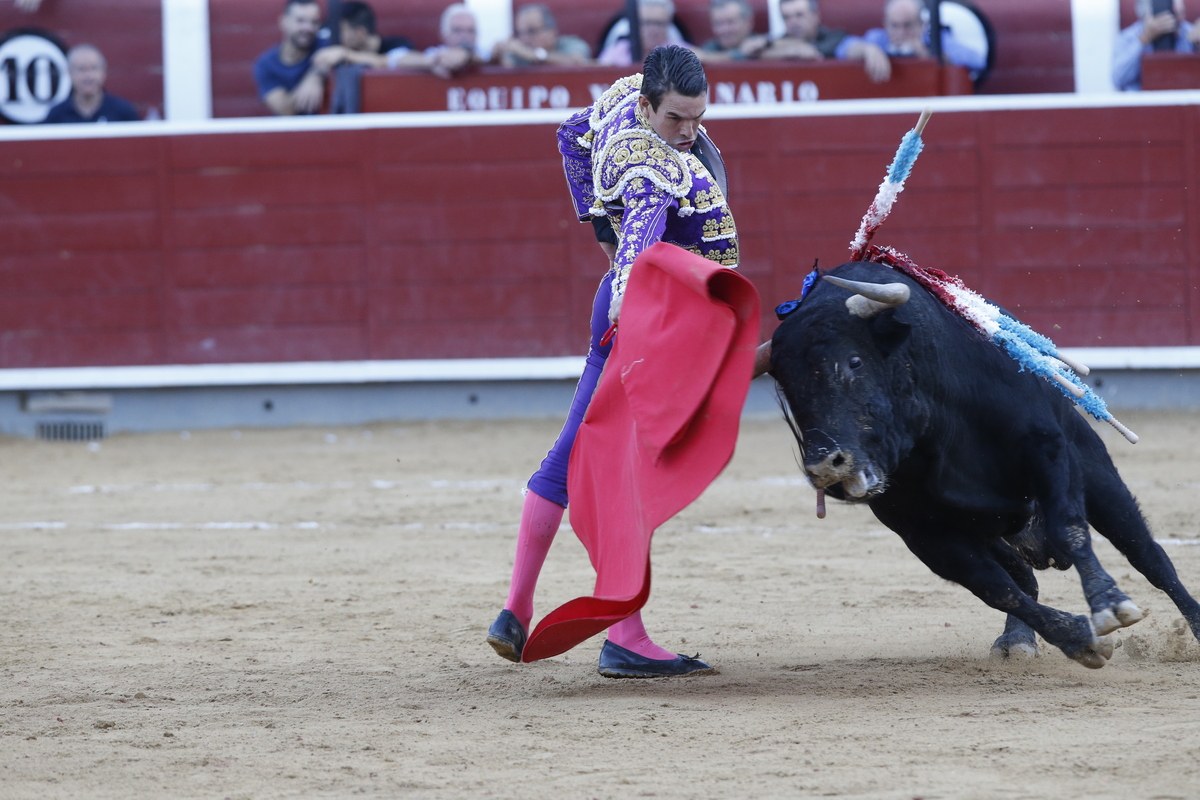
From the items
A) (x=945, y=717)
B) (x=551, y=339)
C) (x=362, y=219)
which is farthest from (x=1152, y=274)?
(x=945, y=717)

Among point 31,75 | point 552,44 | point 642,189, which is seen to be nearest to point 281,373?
point 31,75

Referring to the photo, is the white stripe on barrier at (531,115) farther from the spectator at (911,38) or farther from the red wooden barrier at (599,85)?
the spectator at (911,38)

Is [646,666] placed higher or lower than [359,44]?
lower

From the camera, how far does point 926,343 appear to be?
2.56 metres

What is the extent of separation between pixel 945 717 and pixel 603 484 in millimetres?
743

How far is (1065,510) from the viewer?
2570 millimetres

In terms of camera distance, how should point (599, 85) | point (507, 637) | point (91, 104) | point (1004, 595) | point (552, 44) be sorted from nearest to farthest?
point (1004, 595), point (507, 637), point (599, 85), point (552, 44), point (91, 104)

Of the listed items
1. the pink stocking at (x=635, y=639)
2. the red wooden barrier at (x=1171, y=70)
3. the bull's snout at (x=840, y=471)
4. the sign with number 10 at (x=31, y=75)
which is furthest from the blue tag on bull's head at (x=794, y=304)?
the sign with number 10 at (x=31, y=75)

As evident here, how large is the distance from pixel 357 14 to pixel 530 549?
537 centimetres

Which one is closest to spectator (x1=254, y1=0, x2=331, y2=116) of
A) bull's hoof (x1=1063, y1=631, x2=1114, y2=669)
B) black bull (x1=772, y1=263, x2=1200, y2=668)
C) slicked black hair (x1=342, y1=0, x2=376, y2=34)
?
slicked black hair (x1=342, y1=0, x2=376, y2=34)

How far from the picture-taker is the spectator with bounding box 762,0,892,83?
7.36 meters

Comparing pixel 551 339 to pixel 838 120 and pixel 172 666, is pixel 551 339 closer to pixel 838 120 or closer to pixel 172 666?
pixel 838 120

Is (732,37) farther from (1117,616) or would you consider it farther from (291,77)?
(1117,616)

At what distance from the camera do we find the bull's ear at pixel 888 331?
2.48 m
